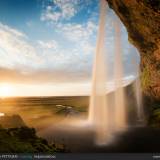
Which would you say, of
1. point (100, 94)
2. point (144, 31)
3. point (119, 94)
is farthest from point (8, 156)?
point (144, 31)

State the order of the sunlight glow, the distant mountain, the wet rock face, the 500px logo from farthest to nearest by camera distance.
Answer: the wet rock face
the sunlight glow
the distant mountain
the 500px logo

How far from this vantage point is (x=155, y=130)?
4684 mm

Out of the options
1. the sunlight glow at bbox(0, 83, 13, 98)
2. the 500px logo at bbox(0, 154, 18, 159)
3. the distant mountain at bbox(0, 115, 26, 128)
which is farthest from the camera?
the sunlight glow at bbox(0, 83, 13, 98)

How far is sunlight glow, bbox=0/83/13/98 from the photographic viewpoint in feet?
15.3

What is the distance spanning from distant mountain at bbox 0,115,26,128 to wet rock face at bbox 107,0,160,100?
1.79 metres

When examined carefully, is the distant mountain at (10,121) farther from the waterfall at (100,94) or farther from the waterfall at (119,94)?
the waterfall at (119,94)

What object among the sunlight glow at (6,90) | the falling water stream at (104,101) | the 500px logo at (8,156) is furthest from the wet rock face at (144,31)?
the 500px logo at (8,156)

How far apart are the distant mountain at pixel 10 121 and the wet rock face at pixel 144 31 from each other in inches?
70.6

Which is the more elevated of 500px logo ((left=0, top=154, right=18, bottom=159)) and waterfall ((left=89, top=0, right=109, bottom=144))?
waterfall ((left=89, top=0, right=109, bottom=144))

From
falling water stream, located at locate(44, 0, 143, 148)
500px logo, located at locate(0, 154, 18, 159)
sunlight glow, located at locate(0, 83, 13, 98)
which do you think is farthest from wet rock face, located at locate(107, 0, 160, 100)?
500px logo, located at locate(0, 154, 18, 159)

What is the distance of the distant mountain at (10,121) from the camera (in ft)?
14.9

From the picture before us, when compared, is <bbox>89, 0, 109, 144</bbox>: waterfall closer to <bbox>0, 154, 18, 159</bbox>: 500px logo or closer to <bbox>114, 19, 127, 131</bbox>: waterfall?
<bbox>114, 19, 127, 131</bbox>: waterfall

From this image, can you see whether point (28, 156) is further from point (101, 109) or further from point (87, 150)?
point (101, 109)

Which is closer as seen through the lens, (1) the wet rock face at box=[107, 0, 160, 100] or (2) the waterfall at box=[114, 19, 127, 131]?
(2) the waterfall at box=[114, 19, 127, 131]
